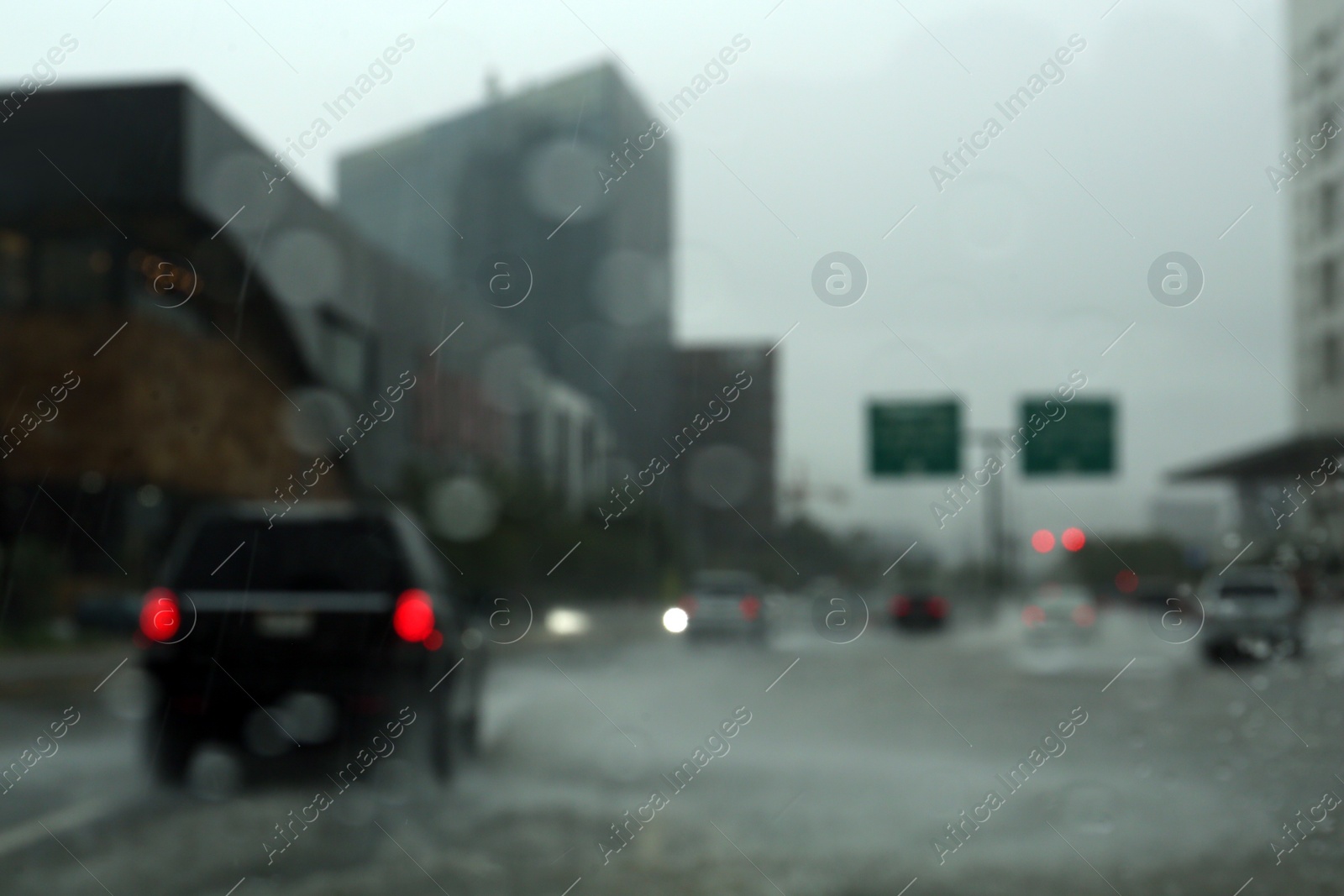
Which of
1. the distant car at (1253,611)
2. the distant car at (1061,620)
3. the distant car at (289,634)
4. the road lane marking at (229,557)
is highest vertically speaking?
the road lane marking at (229,557)

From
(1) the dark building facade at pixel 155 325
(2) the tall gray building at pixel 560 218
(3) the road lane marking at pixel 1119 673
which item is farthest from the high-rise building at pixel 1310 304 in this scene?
(1) the dark building facade at pixel 155 325

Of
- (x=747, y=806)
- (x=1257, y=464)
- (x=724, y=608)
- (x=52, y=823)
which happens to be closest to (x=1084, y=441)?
(x=1257, y=464)

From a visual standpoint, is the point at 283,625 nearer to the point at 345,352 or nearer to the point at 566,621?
the point at 566,621

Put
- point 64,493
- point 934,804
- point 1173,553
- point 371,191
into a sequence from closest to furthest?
point 934,804 < point 1173,553 < point 371,191 < point 64,493

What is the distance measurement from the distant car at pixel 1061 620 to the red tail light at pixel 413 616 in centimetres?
2221

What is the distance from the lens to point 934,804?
22.3ft

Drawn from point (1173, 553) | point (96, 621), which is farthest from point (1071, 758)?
point (96, 621)

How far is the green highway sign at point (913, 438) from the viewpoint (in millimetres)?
23578

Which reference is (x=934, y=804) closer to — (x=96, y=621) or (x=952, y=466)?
(x=952, y=466)

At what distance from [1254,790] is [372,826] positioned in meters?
4.46

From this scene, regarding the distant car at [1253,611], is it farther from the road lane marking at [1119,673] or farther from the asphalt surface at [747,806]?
the asphalt surface at [747,806]

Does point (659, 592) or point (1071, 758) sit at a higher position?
point (1071, 758)

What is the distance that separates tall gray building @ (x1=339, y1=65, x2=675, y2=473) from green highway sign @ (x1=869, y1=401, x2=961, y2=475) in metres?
3.81

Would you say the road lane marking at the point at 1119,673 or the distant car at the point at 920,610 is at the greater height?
the road lane marking at the point at 1119,673
